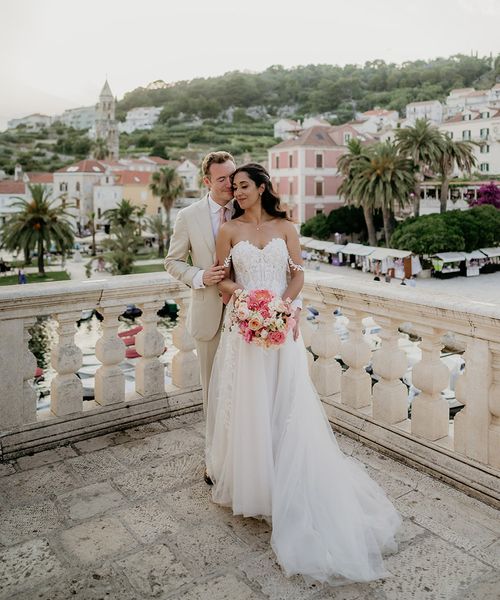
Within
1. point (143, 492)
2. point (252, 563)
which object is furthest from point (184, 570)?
point (143, 492)

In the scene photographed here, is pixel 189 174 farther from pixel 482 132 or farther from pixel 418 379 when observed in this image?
pixel 418 379

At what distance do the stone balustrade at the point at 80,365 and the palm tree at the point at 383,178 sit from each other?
1478 inches

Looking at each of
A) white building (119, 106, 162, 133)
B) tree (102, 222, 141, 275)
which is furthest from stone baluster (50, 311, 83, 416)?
white building (119, 106, 162, 133)

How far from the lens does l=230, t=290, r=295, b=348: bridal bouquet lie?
103 inches

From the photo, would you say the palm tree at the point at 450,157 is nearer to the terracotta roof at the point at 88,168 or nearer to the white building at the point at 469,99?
the terracotta roof at the point at 88,168

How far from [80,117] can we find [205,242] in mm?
191562

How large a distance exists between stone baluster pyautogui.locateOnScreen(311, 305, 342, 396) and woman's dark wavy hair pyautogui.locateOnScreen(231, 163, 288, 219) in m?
1.15

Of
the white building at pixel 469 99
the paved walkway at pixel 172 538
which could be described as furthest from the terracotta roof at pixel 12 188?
the white building at pixel 469 99

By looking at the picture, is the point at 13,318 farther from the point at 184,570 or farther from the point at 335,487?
the point at 335,487

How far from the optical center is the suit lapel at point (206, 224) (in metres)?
3.08

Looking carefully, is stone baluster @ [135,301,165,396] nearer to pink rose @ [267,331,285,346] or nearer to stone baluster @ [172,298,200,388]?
stone baluster @ [172,298,200,388]

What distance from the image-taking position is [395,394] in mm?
3535

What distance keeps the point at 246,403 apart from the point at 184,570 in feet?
2.63

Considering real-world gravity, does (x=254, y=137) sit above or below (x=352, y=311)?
above
